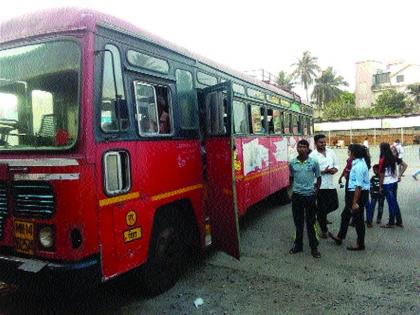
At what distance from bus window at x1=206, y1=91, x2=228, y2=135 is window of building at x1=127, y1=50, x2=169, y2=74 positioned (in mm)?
873

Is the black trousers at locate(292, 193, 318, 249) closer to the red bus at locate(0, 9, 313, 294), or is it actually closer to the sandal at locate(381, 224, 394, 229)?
the red bus at locate(0, 9, 313, 294)

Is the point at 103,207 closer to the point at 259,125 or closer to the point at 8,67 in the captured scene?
the point at 8,67

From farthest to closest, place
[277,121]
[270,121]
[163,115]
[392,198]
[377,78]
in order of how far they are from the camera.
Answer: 1. [377,78]
2. [277,121]
3. [270,121]
4. [392,198]
5. [163,115]

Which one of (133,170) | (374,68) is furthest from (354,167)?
(374,68)

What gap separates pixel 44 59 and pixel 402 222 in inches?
301

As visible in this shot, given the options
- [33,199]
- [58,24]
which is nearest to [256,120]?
[58,24]

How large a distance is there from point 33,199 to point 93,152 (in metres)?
0.70

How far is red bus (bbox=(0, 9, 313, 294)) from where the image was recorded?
369 cm

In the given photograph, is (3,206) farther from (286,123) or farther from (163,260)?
(286,123)

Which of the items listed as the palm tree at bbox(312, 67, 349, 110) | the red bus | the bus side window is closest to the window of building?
the red bus

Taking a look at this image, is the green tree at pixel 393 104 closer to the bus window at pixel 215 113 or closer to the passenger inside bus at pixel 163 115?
the bus window at pixel 215 113

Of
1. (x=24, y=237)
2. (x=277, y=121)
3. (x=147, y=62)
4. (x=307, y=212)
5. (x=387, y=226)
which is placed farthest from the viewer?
(x=277, y=121)

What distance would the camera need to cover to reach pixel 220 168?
214 inches

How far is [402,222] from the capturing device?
8.73 m
